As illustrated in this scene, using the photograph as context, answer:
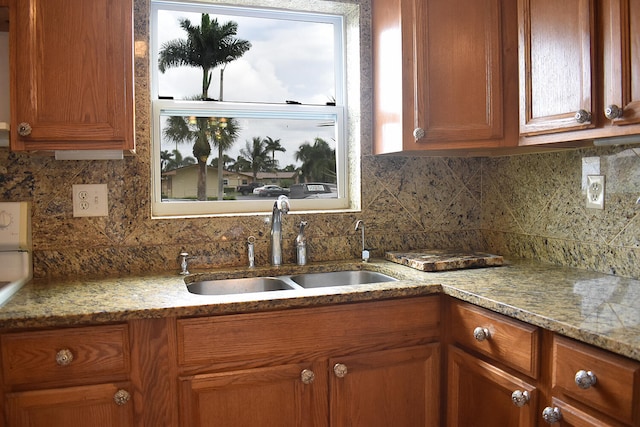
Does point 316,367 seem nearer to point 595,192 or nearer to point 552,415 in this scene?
point 552,415

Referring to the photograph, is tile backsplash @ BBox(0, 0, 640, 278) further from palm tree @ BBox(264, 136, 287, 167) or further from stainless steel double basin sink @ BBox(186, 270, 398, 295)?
palm tree @ BBox(264, 136, 287, 167)

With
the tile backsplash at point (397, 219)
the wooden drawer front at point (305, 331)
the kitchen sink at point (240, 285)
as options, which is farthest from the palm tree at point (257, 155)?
the wooden drawer front at point (305, 331)

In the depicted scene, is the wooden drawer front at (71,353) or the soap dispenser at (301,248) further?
the soap dispenser at (301,248)

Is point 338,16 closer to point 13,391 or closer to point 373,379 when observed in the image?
point 373,379

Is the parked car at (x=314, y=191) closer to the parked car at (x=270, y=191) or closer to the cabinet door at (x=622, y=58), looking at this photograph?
the parked car at (x=270, y=191)

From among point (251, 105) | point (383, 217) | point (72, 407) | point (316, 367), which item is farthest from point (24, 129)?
point (383, 217)

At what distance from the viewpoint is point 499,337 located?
1.54 metres

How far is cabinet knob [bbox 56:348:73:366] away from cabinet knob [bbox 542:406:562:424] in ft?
4.23

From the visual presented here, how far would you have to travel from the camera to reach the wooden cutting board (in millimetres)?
2033

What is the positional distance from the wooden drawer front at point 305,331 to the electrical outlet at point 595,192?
27.9 inches

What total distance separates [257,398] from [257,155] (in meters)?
1.11

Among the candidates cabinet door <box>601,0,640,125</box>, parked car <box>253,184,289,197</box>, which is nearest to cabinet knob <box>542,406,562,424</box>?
cabinet door <box>601,0,640,125</box>

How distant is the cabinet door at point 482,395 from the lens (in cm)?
147

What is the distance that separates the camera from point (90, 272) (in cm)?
202
